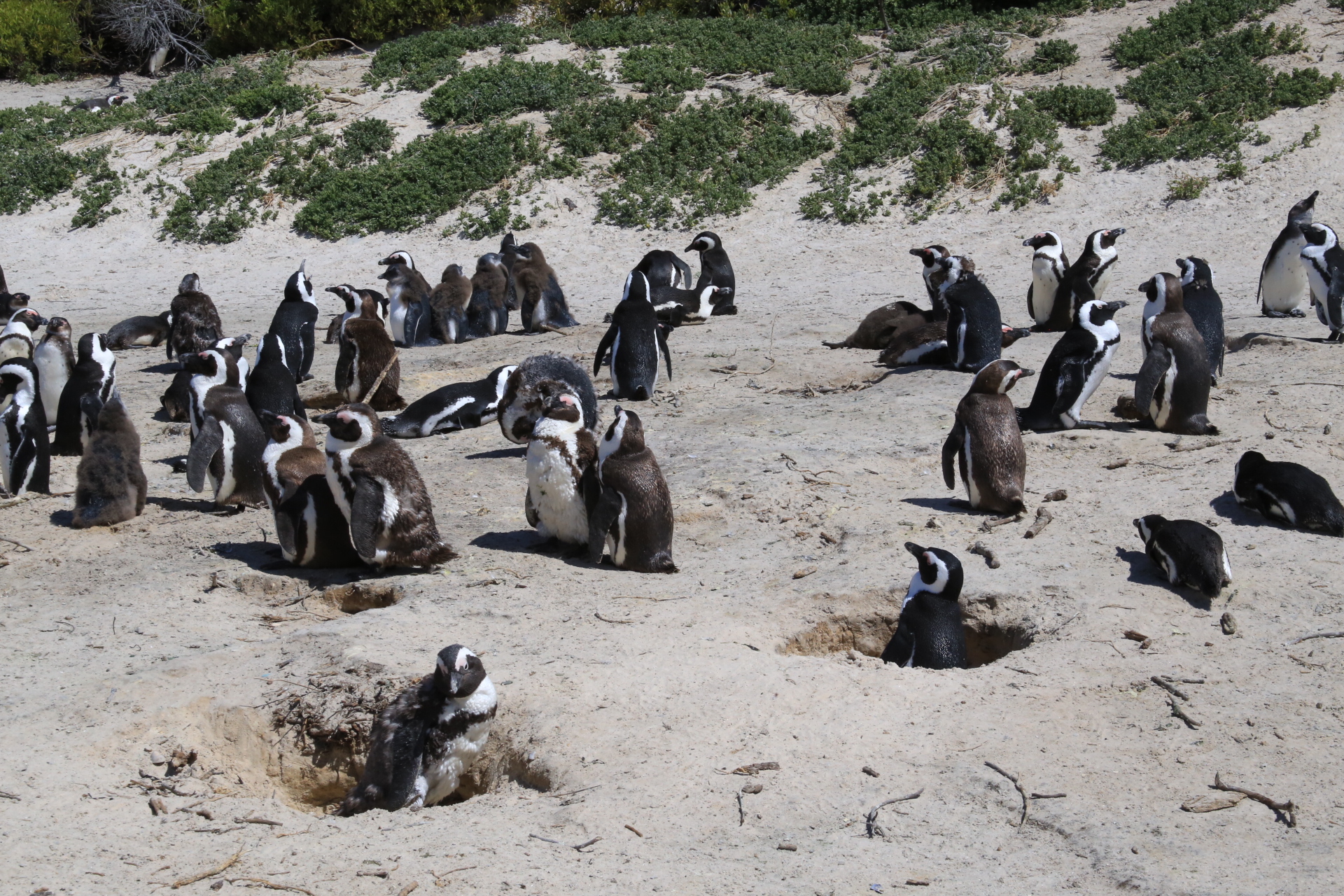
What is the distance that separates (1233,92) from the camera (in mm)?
15461

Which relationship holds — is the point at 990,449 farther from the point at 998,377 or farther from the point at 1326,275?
the point at 1326,275

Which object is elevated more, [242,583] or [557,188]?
[557,188]

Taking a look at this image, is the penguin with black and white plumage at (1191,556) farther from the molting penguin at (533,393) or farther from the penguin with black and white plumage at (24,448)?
the penguin with black and white plumage at (24,448)

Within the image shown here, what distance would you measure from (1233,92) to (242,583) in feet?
46.6

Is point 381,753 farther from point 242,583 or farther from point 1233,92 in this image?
point 1233,92

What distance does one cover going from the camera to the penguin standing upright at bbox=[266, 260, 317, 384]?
32.8ft

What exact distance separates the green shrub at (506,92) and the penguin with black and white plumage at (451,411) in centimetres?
996

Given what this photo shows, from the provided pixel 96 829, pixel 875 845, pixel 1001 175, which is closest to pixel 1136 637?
pixel 875 845

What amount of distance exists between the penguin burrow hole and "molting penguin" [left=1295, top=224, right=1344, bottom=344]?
5890mm

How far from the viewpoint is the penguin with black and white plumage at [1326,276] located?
9883 millimetres

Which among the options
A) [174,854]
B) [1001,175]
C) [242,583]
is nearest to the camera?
[174,854]

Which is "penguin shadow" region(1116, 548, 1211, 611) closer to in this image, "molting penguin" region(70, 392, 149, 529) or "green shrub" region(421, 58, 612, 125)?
"molting penguin" region(70, 392, 149, 529)

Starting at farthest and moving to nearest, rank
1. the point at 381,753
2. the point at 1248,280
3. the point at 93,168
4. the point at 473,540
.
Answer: the point at 93,168, the point at 1248,280, the point at 473,540, the point at 381,753

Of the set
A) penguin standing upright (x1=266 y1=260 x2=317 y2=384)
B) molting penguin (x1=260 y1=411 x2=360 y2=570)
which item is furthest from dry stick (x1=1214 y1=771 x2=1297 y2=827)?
penguin standing upright (x1=266 y1=260 x2=317 y2=384)
